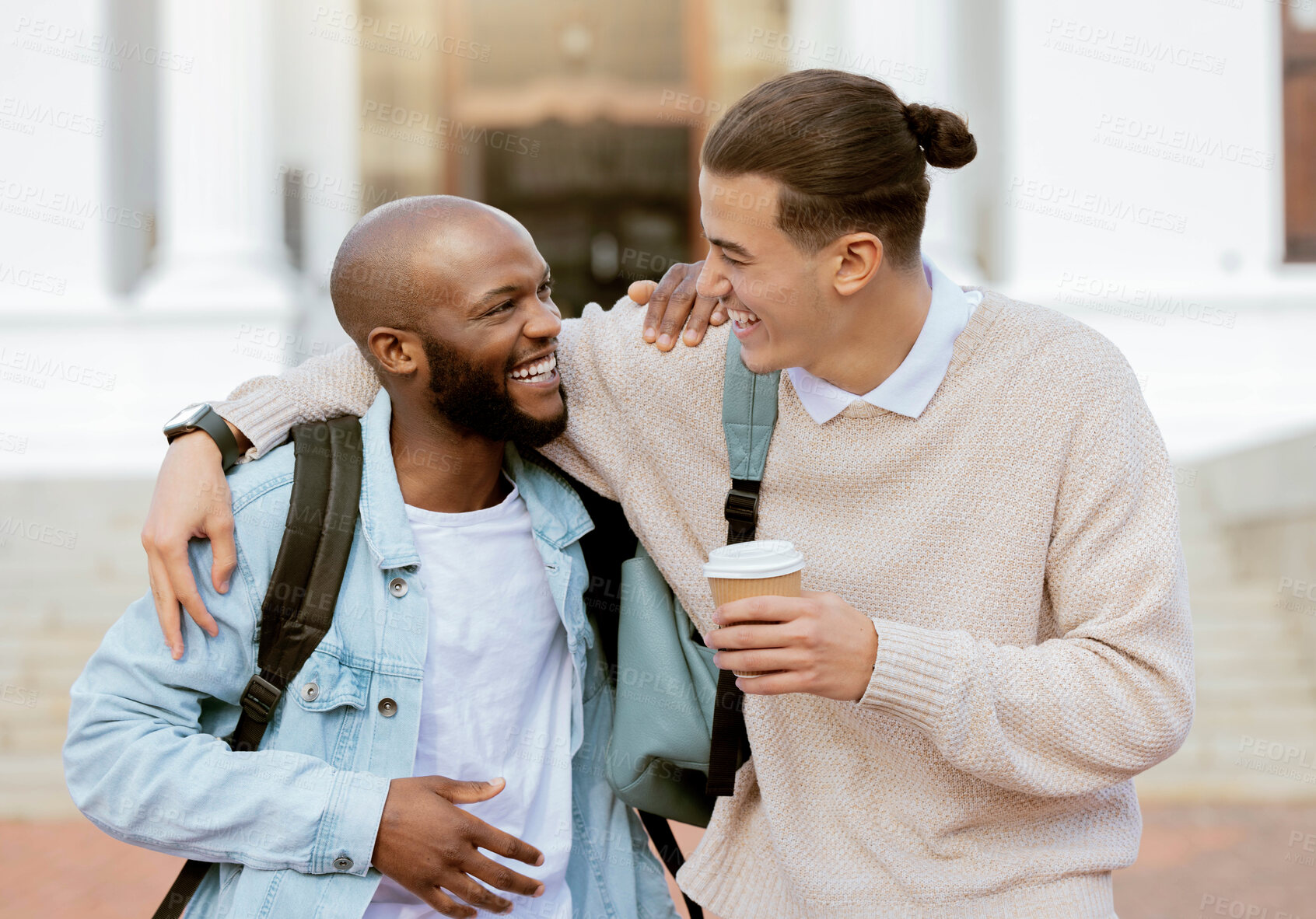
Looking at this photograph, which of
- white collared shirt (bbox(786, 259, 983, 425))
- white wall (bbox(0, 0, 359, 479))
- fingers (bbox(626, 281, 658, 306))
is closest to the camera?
white collared shirt (bbox(786, 259, 983, 425))

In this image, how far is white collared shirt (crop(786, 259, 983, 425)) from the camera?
2.09 metres

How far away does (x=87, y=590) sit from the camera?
22.6 ft

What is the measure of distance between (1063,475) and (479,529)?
1148mm

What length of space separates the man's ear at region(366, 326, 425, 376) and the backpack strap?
628 millimetres

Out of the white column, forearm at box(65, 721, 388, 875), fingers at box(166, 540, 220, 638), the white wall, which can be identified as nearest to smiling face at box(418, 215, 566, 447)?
fingers at box(166, 540, 220, 638)

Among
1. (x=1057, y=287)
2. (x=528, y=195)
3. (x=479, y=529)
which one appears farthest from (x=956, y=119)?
(x=528, y=195)

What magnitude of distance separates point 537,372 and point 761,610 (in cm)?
89

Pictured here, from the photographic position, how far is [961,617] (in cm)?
202

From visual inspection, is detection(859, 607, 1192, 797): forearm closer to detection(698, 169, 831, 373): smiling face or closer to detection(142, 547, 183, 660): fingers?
detection(698, 169, 831, 373): smiling face

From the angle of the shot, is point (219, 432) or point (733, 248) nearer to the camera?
point (733, 248)

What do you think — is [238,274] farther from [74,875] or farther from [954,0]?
[954,0]

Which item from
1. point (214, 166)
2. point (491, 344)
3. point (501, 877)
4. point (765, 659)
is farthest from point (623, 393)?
point (214, 166)

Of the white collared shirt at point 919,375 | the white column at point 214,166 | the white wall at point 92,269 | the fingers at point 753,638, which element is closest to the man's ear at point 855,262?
the white collared shirt at point 919,375

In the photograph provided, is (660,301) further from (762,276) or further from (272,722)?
(272,722)
